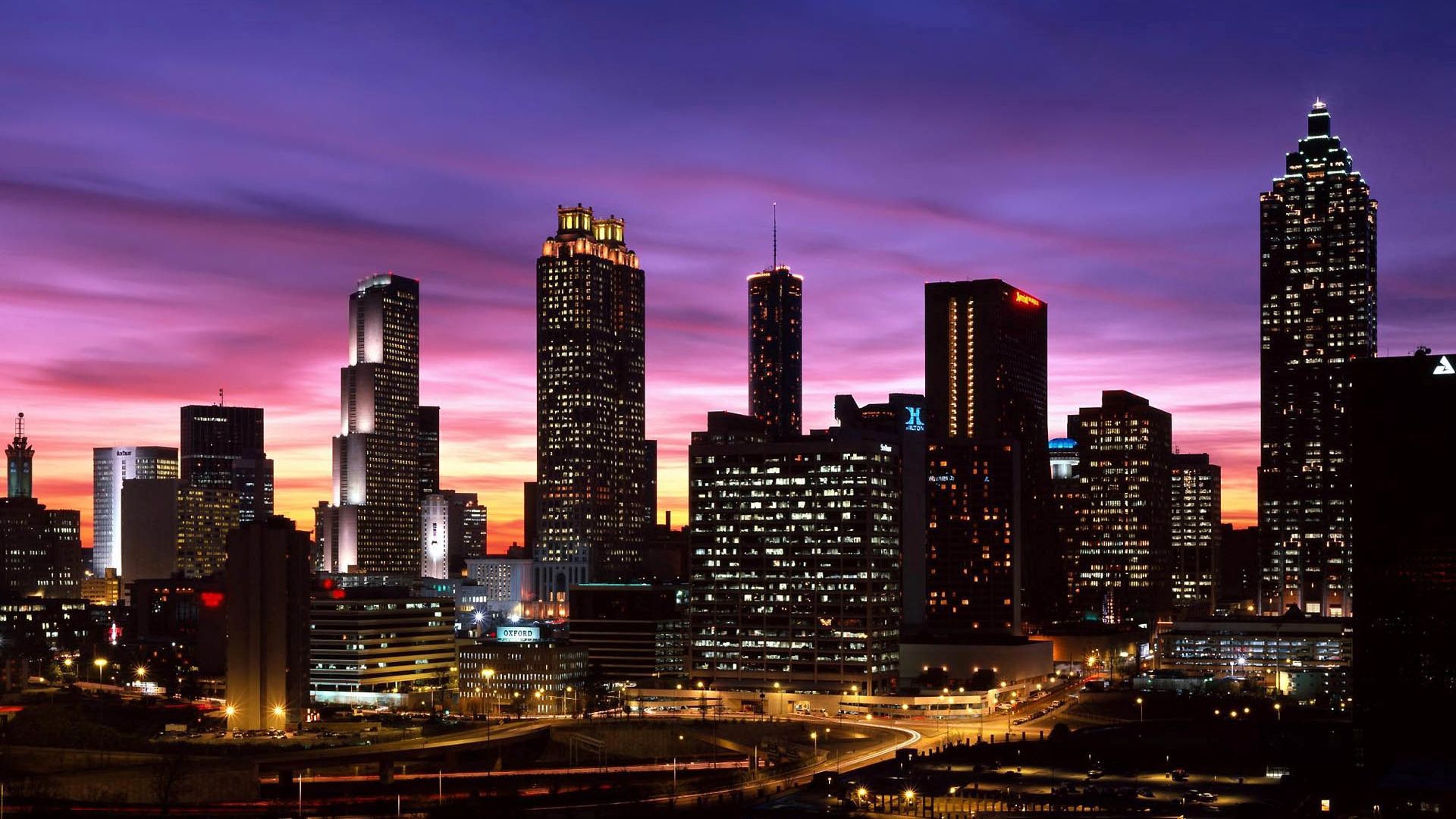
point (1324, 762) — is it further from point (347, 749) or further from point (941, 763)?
point (347, 749)

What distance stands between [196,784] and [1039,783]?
74.8 m

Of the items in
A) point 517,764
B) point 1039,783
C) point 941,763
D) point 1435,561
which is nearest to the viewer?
point 1039,783

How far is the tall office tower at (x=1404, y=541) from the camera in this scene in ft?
569

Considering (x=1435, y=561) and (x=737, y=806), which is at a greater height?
(x=1435, y=561)

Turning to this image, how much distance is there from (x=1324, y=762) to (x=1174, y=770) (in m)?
17.8

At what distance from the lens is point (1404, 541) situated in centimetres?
17775

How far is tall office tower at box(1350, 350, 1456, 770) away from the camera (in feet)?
569

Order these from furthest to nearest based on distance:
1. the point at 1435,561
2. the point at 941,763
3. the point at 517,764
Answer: the point at 517,764, the point at 1435,561, the point at 941,763

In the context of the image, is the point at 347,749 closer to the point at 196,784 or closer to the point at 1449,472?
the point at 196,784

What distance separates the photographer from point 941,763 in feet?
541

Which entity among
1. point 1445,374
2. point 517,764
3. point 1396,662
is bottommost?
point 517,764

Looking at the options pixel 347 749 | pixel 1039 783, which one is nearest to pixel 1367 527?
pixel 1039 783

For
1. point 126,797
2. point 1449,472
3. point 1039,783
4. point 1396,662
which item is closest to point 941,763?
point 1039,783

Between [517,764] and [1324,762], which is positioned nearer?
[1324,762]
